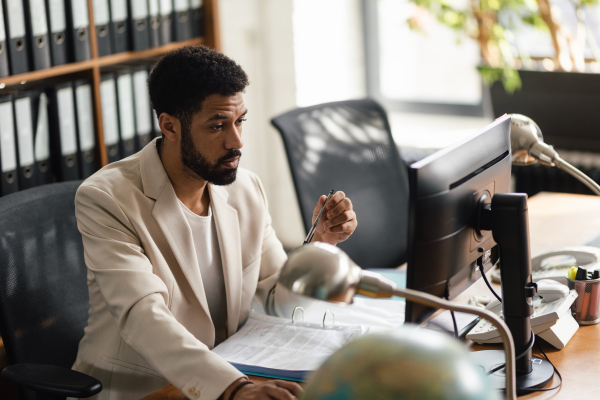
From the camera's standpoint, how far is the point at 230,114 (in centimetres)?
140

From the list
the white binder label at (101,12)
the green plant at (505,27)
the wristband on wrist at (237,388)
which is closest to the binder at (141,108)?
the white binder label at (101,12)

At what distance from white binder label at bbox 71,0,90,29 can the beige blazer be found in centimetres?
95

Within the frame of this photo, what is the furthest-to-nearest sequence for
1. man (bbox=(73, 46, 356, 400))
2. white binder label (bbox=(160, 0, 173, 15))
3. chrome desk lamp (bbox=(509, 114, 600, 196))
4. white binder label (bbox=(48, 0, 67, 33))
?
white binder label (bbox=(160, 0, 173, 15)) → white binder label (bbox=(48, 0, 67, 33)) → chrome desk lamp (bbox=(509, 114, 600, 196)) → man (bbox=(73, 46, 356, 400))

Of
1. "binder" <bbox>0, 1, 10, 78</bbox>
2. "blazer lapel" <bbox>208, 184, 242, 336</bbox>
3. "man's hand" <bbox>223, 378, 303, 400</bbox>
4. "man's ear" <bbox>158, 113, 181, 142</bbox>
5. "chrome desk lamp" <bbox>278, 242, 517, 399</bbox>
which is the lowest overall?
"man's hand" <bbox>223, 378, 303, 400</bbox>

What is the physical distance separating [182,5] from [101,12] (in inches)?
14.6

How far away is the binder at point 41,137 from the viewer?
2.16 metres

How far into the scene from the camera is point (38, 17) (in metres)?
2.11

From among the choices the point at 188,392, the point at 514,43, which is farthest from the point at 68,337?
the point at 514,43

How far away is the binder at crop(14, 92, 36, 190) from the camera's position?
2096mm

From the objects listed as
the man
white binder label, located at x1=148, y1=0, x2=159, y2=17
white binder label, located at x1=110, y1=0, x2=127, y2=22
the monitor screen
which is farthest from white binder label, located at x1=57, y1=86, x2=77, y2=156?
the monitor screen

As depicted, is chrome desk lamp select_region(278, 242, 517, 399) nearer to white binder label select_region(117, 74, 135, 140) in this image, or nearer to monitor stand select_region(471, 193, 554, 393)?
monitor stand select_region(471, 193, 554, 393)

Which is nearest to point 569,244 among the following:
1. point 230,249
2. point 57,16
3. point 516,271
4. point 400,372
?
point 516,271

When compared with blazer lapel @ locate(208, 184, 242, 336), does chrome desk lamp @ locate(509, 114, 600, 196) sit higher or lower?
higher

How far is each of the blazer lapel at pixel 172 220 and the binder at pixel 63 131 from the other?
89 centimetres
